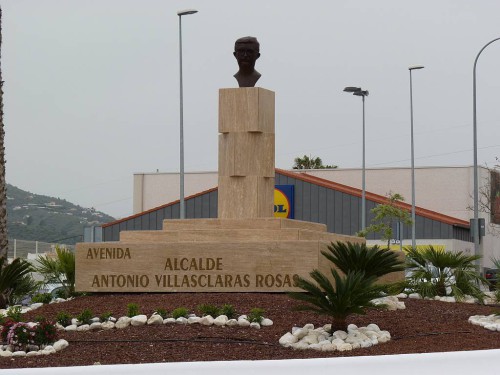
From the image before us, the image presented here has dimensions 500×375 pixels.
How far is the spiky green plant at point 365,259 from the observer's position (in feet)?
52.3

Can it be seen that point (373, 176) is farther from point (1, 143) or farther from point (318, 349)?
point (318, 349)

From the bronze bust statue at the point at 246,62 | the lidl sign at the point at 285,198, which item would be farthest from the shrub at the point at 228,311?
the lidl sign at the point at 285,198

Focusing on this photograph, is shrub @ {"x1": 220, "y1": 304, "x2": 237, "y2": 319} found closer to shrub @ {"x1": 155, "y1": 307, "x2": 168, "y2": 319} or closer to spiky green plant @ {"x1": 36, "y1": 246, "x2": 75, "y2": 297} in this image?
shrub @ {"x1": 155, "y1": 307, "x2": 168, "y2": 319}

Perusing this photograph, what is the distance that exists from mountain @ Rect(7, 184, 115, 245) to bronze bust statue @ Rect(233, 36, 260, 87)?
95069 mm

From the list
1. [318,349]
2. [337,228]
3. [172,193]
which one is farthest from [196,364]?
[172,193]

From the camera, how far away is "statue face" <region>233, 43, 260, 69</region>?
66.8 feet

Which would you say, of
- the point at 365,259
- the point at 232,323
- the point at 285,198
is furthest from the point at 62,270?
the point at 285,198

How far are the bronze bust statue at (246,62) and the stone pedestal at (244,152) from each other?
17.3 inches

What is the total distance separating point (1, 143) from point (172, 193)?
52329mm

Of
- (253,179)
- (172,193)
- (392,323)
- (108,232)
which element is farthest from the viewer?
(172,193)

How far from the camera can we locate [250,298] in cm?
1709

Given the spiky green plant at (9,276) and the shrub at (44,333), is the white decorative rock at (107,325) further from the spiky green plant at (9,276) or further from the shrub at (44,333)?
the spiky green plant at (9,276)

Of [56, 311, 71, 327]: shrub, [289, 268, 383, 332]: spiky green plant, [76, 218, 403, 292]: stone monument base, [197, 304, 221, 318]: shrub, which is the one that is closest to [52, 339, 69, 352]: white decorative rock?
[56, 311, 71, 327]: shrub

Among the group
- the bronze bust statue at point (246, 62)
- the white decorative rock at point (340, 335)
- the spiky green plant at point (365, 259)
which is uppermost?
the bronze bust statue at point (246, 62)
